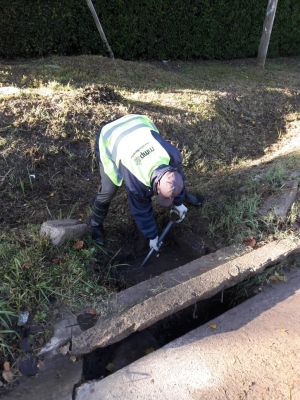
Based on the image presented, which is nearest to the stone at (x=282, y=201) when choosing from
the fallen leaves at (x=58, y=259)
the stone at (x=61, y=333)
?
the fallen leaves at (x=58, y=259)

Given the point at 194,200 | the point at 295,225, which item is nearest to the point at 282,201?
the point at 295,225

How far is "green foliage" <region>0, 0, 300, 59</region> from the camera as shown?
676 centimetres

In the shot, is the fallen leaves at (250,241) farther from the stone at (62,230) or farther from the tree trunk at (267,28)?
the tree trunk at (267,28)

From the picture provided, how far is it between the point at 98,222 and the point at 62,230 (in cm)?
46

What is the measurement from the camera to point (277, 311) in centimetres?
264

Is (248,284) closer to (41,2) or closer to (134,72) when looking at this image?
(134,72)

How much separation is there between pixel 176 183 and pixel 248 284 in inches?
45.6

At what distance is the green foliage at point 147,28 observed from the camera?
676cm

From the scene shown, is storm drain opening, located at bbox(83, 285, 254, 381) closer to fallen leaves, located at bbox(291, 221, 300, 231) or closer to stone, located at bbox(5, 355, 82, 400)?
stone, located at bbox(5, 355, 82, 400)

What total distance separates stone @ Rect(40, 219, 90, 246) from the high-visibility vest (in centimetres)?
55

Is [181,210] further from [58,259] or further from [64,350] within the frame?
[64,350]

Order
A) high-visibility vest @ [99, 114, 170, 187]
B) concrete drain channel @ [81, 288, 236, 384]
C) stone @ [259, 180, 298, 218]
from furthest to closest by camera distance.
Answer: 1. stone @ [259, 180, 298, 218]
2. high-visibility vest @ [99, 114, 170, 187]
3. concrete drain channel @ [81, 288, 236, 384]

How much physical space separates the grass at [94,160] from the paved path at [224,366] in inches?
21.8

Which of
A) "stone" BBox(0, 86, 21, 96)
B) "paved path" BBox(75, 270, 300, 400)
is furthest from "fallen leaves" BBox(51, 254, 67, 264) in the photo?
"stone" BBox(0, 86, 21, 96)
